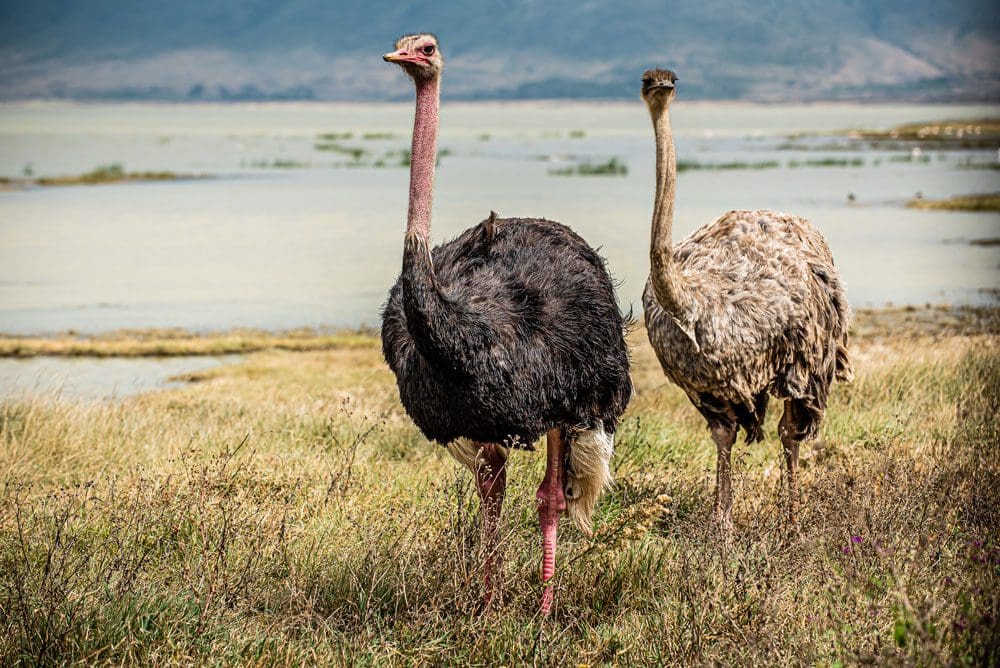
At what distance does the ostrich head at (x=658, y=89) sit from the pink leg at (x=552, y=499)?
4.58 ft

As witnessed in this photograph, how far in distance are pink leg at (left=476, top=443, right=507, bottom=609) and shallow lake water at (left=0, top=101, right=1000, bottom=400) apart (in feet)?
11.3

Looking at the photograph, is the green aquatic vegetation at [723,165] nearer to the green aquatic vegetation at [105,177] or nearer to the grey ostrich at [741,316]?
the green aquatic vegetation at [105,177]

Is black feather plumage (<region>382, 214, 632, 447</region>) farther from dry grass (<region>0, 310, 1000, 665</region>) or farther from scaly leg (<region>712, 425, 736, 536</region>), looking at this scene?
scaly leg (<region>712, 425, 736, 536</region>)

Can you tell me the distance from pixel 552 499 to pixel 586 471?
0.67 ft

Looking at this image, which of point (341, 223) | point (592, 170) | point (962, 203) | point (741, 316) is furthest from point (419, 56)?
point (592, 170)

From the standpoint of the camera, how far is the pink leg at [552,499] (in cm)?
546

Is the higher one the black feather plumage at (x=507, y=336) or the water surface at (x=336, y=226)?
the black feather plumage at (x=507, y=336)

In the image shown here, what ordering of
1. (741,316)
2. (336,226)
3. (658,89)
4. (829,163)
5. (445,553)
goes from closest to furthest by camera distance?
(445,553), (658,89), (741,316), (336,226), (829,163)

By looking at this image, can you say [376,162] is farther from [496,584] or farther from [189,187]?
[496,584]

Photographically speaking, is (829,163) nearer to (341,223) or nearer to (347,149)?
(347,149)

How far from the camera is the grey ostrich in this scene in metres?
→ 5.52

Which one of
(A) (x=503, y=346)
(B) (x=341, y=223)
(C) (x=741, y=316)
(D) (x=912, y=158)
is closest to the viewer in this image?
(A) (x=503, y=346)

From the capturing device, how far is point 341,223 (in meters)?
29.7

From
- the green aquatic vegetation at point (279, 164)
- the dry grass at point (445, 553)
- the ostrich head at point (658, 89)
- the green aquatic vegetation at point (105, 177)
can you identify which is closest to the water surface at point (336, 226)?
the green aquatic vegetation at point (279, 164)
